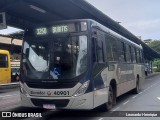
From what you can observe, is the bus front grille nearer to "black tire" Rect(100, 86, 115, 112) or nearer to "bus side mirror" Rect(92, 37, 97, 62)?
"bus side mirror" Rect(92, 37, 97, 62)

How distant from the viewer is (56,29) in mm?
10195

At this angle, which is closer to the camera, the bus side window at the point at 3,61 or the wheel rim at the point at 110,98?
the wheel rim at the point at 110,98

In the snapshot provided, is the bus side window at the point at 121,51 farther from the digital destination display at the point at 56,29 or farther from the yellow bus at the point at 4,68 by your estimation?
the yellow bus at the point at 4,68

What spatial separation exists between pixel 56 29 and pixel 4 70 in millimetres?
16257

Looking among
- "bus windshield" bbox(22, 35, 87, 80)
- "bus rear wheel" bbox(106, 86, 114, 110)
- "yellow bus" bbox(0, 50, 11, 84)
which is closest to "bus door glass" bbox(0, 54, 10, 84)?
"yellow bus" bbox(0, 50, 11, 84)

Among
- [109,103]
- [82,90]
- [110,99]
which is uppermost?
[82,90]

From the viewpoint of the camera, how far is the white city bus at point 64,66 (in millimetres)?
9375

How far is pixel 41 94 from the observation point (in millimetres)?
9664

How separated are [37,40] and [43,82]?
1.48 metres

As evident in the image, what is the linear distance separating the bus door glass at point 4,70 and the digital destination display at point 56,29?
613 inches

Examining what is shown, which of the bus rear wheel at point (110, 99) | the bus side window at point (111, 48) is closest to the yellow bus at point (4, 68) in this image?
the bus side window at point (111, 48)

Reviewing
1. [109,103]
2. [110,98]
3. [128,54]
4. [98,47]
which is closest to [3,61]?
[128,54]

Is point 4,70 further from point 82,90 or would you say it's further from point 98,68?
point 82,90

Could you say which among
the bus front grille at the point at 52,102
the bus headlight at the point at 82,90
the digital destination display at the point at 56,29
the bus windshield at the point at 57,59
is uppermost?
the digital destination display at the point at 56,29
